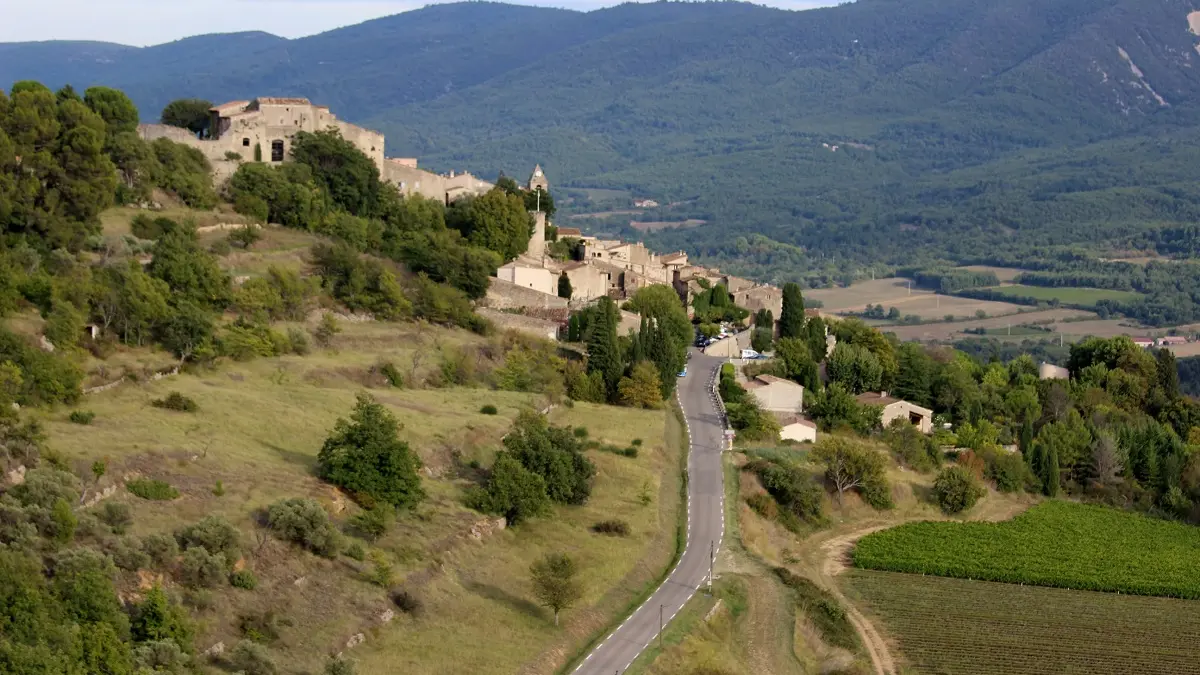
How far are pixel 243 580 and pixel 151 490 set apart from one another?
3505mm

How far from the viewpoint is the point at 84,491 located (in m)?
32.8

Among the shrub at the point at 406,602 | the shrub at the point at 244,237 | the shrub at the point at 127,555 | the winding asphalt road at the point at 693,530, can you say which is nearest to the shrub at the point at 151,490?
the shrub at the point at 127,555

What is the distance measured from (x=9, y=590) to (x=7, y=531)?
2354 mm

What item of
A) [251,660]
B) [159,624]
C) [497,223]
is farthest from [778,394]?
[159,624]

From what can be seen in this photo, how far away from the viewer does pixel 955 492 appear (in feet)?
171

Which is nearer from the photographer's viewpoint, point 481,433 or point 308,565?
point 308,565

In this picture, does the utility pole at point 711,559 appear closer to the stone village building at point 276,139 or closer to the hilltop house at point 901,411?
the hilltop house at point 901,411

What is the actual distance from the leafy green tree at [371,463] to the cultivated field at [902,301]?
10836 centimetres

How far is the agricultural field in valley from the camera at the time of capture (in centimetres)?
A: 15138

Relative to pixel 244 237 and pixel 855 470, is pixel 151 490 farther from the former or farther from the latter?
pixel 244 237

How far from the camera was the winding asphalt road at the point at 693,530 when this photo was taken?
34.5 meters

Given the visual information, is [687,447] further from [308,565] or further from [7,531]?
[7,531]

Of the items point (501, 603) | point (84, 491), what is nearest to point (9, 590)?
point (84, 491)

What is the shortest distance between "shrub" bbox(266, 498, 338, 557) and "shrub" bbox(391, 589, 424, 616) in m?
1.56
